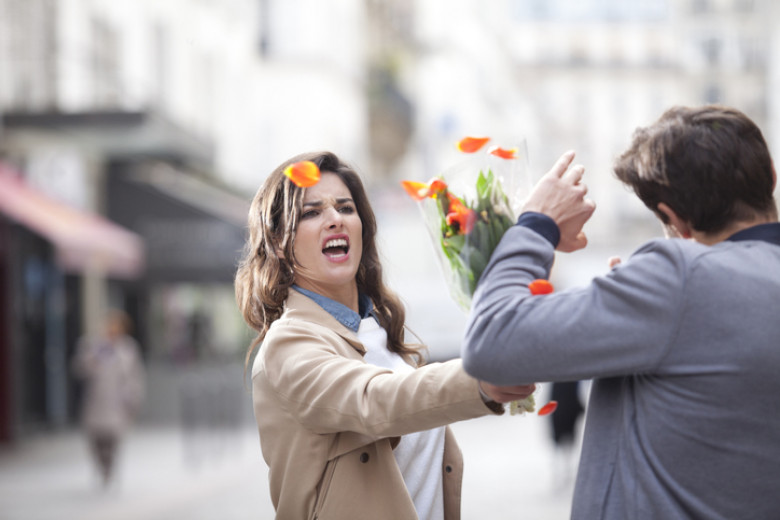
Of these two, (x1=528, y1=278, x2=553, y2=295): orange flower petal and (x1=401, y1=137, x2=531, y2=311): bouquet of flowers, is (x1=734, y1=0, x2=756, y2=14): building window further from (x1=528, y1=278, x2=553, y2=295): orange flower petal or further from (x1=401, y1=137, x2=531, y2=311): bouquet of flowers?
(x1=528, y1=278, x2=553, y2=295): orange flower petal

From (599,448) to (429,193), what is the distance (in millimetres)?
737

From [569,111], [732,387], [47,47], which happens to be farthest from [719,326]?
[569,111]

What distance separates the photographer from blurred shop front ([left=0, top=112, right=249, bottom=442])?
1547 centimetres

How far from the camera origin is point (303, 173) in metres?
2.70

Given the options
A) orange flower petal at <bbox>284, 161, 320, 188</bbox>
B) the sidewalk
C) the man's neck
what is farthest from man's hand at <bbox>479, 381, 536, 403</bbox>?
the sidewalk

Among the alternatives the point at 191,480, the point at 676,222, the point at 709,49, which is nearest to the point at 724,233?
the point at 676,222

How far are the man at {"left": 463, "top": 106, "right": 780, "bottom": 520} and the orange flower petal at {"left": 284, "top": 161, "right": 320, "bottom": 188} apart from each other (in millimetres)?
636

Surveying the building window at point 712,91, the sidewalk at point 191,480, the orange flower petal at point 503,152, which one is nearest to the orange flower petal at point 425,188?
the orange flower petal at point 503,152

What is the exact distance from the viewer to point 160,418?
59.7ft

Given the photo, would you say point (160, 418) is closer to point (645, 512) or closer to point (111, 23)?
point (111, 23)

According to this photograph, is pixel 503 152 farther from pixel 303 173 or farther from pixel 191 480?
pixel 191 480

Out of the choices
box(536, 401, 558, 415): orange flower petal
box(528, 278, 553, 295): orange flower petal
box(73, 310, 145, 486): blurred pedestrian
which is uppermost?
box(528, 278, 553, 295): orange flower petal

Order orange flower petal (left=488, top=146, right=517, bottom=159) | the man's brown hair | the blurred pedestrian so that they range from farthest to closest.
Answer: the blurred pedestrian, orange flower petal (left=488, top=146, right=517, bottom=159), the man's brown hair

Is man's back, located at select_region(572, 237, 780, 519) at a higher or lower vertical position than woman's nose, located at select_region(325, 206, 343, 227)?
lower
